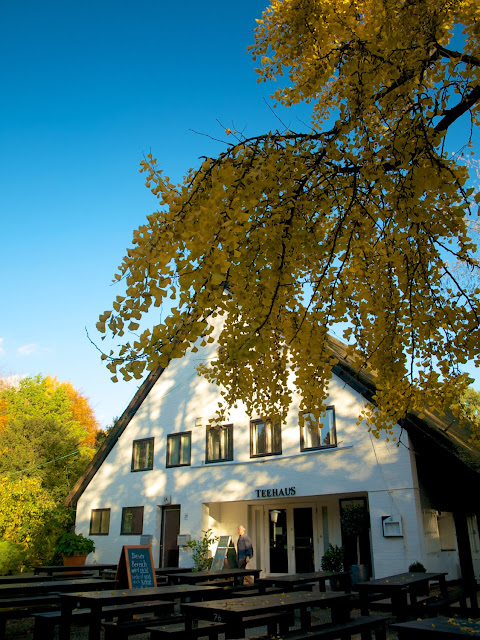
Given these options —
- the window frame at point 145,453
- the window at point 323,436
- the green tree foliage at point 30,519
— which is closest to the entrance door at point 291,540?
the window at point 323,436

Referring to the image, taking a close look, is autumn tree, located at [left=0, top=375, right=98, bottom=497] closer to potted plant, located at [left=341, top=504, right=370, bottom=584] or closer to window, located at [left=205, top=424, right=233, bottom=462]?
window, located at [left=205, top=424, right=233, bottom=462]

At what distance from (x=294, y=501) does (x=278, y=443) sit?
1800 mm

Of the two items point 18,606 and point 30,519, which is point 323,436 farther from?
point 30,519

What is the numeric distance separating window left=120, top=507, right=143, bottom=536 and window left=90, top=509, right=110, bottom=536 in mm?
985

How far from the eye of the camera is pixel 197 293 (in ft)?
12.4

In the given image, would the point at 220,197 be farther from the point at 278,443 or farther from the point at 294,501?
the point at 294,501

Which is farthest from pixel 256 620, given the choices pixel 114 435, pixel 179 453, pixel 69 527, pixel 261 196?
pixel 69 527

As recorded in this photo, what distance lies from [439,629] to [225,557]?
11.4 metres

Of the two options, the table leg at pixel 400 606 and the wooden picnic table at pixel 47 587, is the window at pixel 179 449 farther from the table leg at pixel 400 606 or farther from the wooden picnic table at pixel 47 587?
the table leg at pixel 400 606

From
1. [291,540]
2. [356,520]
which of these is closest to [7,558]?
[291,540]

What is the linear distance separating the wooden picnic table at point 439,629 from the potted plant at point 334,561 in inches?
339

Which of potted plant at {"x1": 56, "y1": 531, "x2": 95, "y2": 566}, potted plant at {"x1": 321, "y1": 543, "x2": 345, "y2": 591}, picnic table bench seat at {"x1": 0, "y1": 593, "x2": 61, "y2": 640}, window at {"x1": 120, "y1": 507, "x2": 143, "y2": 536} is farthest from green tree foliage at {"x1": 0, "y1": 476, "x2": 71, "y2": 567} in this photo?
potted plant at {"x1": 321, "y1": 543, "x2": 345, "y2": 591}

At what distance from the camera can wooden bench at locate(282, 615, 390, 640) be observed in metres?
5.20

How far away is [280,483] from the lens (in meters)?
13.7
